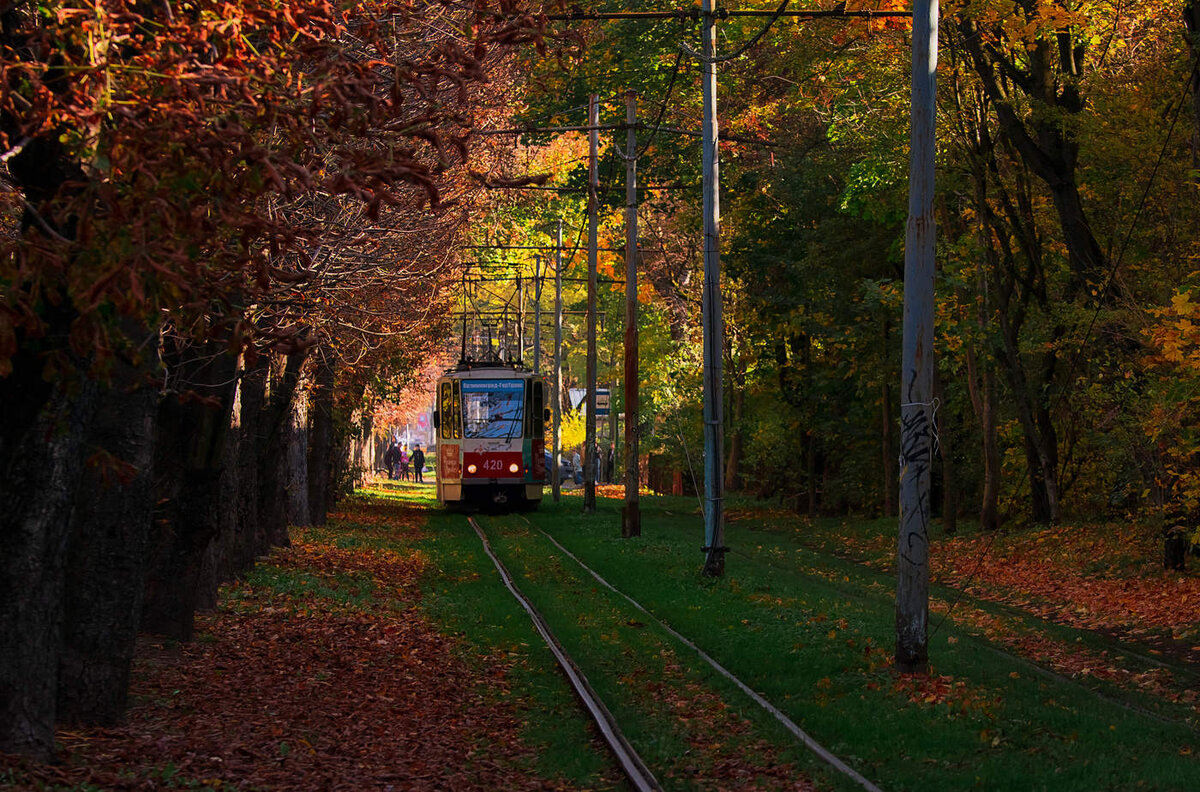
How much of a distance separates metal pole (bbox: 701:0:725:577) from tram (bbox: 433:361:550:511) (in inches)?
668

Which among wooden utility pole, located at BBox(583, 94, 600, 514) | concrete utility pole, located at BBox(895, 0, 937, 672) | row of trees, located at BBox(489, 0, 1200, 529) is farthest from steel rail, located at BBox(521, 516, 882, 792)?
wooden utility pole, located at BBox(583, 94, 600, 514)

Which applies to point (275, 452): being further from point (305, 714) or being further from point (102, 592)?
point (102, 592)

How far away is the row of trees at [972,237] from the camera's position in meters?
20.4

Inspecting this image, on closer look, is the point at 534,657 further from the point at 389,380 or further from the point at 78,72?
the point at 389,380

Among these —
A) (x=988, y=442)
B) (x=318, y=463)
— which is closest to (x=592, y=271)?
(x=318, y=463)

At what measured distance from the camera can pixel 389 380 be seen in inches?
1481

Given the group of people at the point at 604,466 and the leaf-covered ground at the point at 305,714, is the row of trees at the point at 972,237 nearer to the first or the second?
the leaf-covered ground at the point at 305,714

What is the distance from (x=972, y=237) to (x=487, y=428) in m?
14.4

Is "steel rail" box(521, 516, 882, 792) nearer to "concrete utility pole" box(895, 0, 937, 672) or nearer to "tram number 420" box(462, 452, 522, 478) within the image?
"concrete utility pole" box(895, 0, 937, 672)

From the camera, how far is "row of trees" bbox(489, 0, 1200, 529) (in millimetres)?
20438

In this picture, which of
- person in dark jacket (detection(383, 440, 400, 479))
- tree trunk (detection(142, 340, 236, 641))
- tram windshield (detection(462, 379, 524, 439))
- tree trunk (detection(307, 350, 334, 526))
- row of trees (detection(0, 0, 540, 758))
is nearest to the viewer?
row of trees (detection(0, 0, 540, 758))

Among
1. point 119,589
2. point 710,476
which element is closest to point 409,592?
point 710,476

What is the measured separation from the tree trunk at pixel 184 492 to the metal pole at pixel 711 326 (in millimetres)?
8205

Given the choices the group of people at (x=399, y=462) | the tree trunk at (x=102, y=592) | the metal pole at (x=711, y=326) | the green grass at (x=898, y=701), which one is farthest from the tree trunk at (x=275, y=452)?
the group of people at (x=399, y=462)
